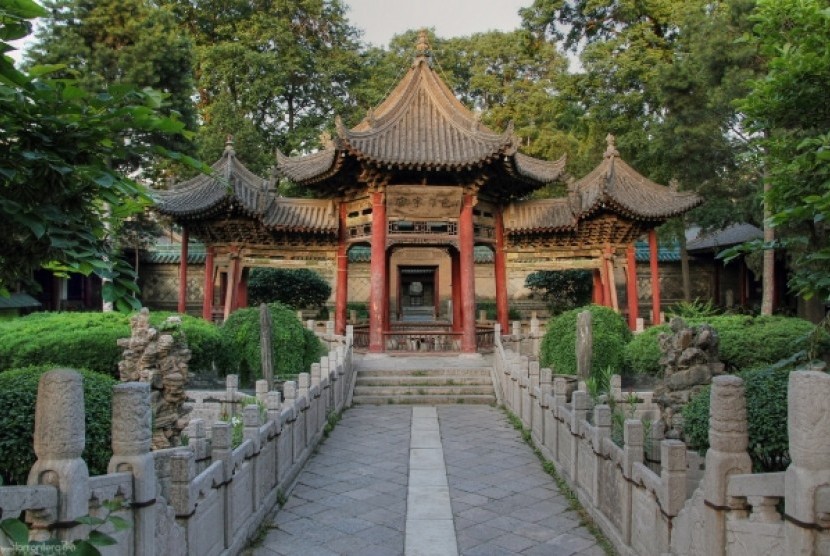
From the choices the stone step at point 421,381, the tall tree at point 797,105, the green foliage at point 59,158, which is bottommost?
the stone step at point 421,381

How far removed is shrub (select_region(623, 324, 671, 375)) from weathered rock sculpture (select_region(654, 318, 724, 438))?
12.6 feet

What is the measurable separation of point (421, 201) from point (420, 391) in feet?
15.6

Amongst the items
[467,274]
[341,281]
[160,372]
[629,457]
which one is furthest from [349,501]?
[341,281]

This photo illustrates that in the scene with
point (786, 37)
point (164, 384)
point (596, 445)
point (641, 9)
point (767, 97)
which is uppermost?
point (641, 9)

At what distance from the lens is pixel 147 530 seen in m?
3.44

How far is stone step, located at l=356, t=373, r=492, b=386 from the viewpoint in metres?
12.9

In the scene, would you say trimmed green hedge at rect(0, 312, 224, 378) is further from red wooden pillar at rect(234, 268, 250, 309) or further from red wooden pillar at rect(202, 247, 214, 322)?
red wooden pillar at rect(234, 268, 250, 309)

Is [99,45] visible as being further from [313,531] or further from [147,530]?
[147,530]

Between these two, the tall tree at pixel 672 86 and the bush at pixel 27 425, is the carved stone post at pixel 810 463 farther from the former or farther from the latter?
the tall tree at pixel 672 86

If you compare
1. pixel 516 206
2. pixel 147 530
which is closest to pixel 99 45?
pixel 516 206

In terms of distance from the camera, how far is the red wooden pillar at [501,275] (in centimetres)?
1622

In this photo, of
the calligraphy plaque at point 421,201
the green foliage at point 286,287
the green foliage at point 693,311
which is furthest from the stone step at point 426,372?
the green foliage at point 286,287

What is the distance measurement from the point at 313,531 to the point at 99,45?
18.1 m

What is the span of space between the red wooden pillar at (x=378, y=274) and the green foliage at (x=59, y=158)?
12.2 meters
